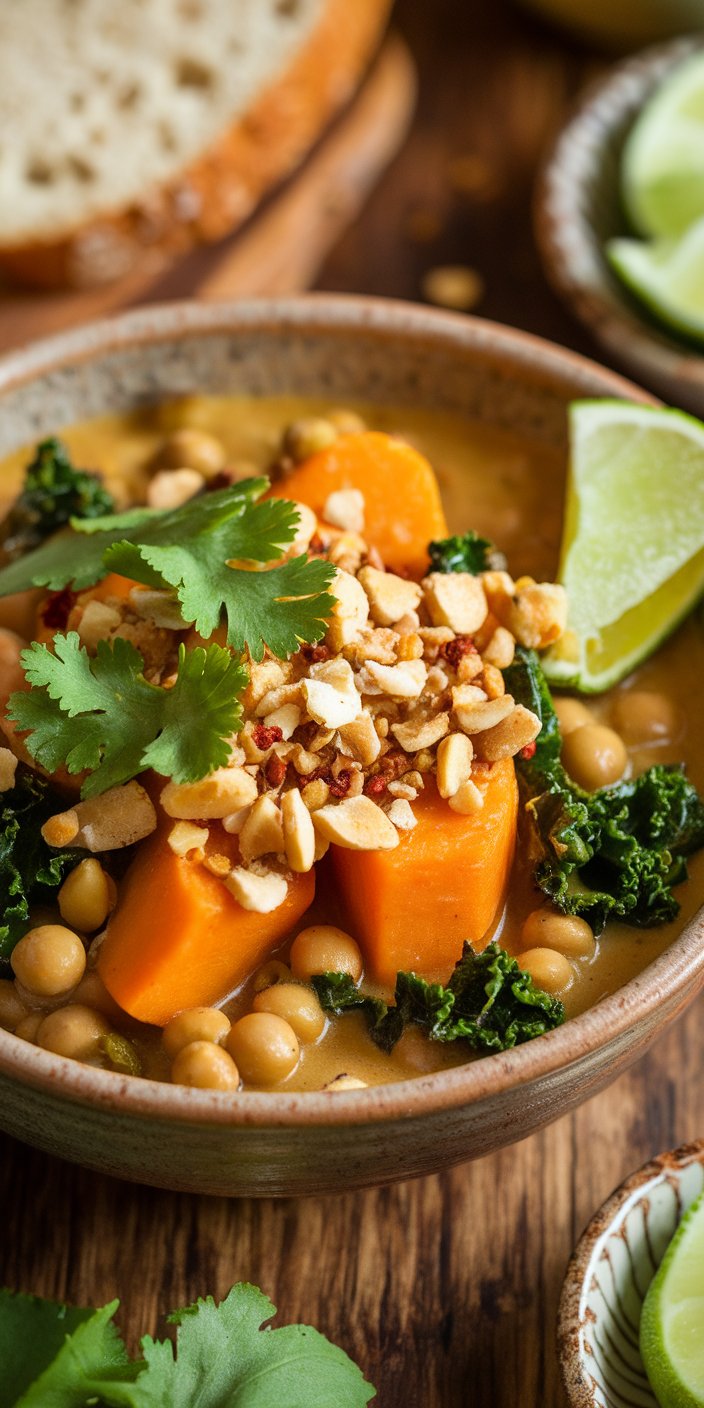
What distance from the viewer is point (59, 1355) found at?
2.31 m

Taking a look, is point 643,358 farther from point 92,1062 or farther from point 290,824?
point 92,1062

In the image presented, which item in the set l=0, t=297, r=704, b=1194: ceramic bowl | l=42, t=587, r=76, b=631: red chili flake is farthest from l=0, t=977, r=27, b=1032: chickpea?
l=42, t=587, r=76, b=631: red chili flake

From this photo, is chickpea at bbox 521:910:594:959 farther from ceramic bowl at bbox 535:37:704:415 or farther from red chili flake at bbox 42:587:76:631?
ceramic bowl at bbox 535:37:704:415

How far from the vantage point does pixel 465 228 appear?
5.03m

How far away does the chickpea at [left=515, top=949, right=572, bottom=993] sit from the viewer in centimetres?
264

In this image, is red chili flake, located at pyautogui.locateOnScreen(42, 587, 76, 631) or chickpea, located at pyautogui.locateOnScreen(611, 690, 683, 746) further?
chickpea, located at pyautogui.locateOnScreen(611, 690, 683, 746)

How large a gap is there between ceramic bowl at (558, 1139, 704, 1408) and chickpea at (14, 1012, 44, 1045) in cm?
105

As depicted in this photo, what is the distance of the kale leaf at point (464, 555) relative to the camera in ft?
9.98

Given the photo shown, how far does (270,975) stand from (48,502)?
4.06 feet

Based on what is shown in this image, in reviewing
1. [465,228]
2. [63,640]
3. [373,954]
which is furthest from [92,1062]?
[465,228]

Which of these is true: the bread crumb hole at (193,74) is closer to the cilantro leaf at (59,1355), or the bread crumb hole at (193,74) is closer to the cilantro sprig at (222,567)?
the cilantro sprig at (222,567)

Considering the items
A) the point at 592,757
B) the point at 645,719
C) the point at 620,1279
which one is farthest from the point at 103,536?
the point at 620,1279

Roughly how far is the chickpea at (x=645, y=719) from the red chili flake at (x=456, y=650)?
48 cm

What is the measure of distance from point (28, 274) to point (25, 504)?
1.42m
